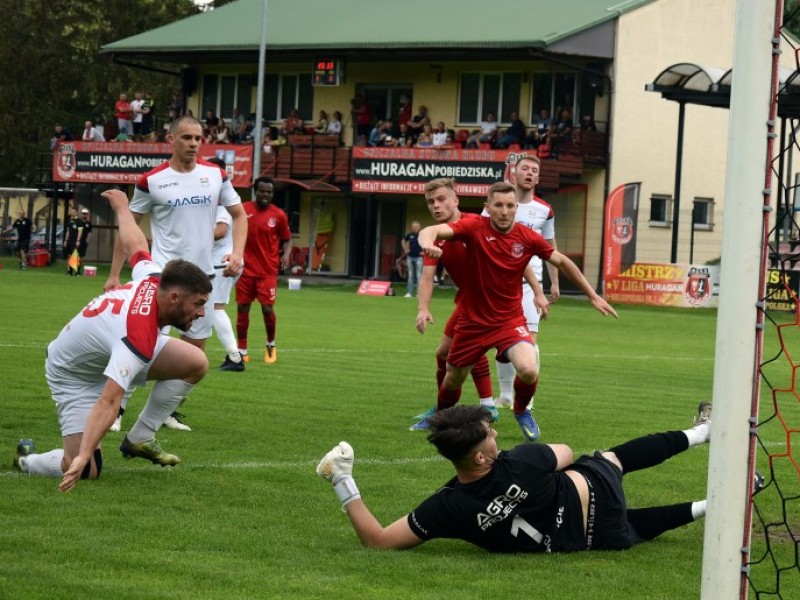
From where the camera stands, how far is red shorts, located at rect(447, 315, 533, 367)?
10539mm

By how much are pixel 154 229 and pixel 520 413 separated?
3089 mm

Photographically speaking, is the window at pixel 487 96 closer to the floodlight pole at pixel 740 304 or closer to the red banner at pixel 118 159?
the red banner at pixel 118 159

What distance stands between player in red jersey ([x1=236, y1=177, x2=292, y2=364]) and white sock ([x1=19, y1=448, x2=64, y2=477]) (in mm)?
7926

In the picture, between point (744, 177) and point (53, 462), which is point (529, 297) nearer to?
point (53, 462)

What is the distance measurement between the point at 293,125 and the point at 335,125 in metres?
1.43

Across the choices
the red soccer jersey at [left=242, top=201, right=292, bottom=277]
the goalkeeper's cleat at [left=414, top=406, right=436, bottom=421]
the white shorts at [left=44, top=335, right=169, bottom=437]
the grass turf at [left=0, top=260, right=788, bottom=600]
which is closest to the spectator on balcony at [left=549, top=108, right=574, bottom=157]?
the grass turf at [left=0, top=260, right=788, bottom=600]

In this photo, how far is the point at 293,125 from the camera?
4741 cm

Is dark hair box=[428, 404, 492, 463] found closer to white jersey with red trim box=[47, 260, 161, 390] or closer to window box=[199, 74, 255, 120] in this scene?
white jersey with red trim box=[47, 260, 161, 390]

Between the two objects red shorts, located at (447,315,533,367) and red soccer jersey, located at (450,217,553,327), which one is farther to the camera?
red shorts, located at (447,315,533,367)

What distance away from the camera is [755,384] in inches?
212

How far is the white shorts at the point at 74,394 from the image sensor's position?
27.3ft

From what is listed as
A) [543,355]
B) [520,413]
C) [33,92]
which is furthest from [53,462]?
[33,92]

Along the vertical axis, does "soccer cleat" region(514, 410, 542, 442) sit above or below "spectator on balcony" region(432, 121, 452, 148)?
below

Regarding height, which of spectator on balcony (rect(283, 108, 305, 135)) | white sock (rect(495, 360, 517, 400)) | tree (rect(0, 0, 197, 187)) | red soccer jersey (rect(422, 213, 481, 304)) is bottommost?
white sock (rect(495, 360, 517, 400))
